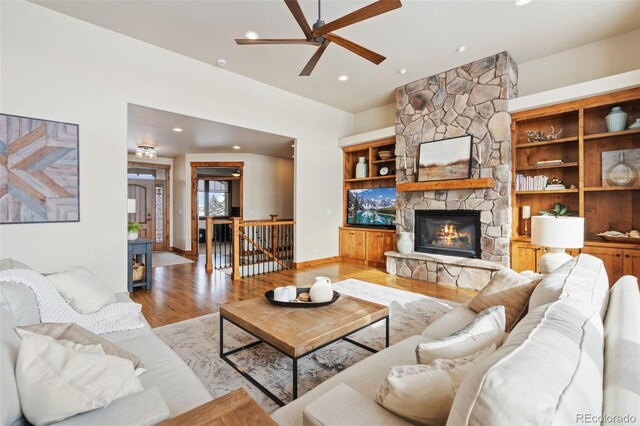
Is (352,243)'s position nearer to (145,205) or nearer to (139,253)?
(139,253)

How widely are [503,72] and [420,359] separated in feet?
15.3

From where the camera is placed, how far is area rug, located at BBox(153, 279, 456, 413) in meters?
2.11

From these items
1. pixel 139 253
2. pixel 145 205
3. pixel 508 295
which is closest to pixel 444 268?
pixel 508 295

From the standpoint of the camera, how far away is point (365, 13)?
7.95ft

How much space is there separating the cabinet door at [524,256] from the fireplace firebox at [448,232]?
48cm

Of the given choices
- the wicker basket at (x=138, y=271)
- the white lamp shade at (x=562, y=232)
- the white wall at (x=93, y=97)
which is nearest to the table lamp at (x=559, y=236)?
the white lamp shade at (x=562, y=232)

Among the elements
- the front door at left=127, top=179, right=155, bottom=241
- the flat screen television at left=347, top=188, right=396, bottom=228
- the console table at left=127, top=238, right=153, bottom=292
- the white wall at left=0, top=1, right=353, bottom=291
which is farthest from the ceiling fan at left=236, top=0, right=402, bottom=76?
the front door at left=127, top=179, right=155, bottom=241

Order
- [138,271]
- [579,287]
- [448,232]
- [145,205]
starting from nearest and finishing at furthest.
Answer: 1. [579,287]
2. [138,271]
3. [448,232]
4. [145,205]

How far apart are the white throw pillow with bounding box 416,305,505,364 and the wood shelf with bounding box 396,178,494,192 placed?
11.7 feet

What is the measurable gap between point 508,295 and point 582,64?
4237 millimetres

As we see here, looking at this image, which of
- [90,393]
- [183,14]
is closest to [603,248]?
[90,393]

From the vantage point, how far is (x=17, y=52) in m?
3.03

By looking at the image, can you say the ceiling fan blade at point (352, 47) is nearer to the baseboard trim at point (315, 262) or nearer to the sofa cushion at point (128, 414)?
the sofa cushion at point (128, 414)

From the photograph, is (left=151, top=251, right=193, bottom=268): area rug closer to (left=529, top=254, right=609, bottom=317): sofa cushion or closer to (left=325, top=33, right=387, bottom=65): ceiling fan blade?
(left=325, top=33, right=387, bottom=65): ceiling fan blade
